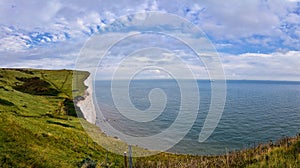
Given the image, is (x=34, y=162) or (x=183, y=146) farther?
(x=183, y=146)

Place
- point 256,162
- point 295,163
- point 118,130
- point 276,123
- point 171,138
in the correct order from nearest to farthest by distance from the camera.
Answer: point 295,163 < point 256,162 < point 171,138 < point 118,130 < point 276,123

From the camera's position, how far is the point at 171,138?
4859 cm

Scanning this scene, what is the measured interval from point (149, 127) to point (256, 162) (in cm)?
4441

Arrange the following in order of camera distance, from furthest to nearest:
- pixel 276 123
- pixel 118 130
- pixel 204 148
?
pixel 276 123 → pixel 118 130 → pixel 204 148

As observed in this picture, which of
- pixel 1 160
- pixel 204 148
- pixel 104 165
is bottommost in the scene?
pixel 204 148

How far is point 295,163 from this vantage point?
10945mm

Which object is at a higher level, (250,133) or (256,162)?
(256,162)

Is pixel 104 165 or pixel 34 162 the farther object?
pixel 104 165

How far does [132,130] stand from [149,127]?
407cm

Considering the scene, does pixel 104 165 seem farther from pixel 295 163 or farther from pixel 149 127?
pixel 149 127

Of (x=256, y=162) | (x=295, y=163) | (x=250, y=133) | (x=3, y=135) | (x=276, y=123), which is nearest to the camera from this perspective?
(x=295, y=163)

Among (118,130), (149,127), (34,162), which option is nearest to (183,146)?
(149,127)

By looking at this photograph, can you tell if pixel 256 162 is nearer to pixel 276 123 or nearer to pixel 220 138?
pixel 220 138

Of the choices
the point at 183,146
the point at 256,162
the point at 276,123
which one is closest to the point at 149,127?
the point at 183,146
